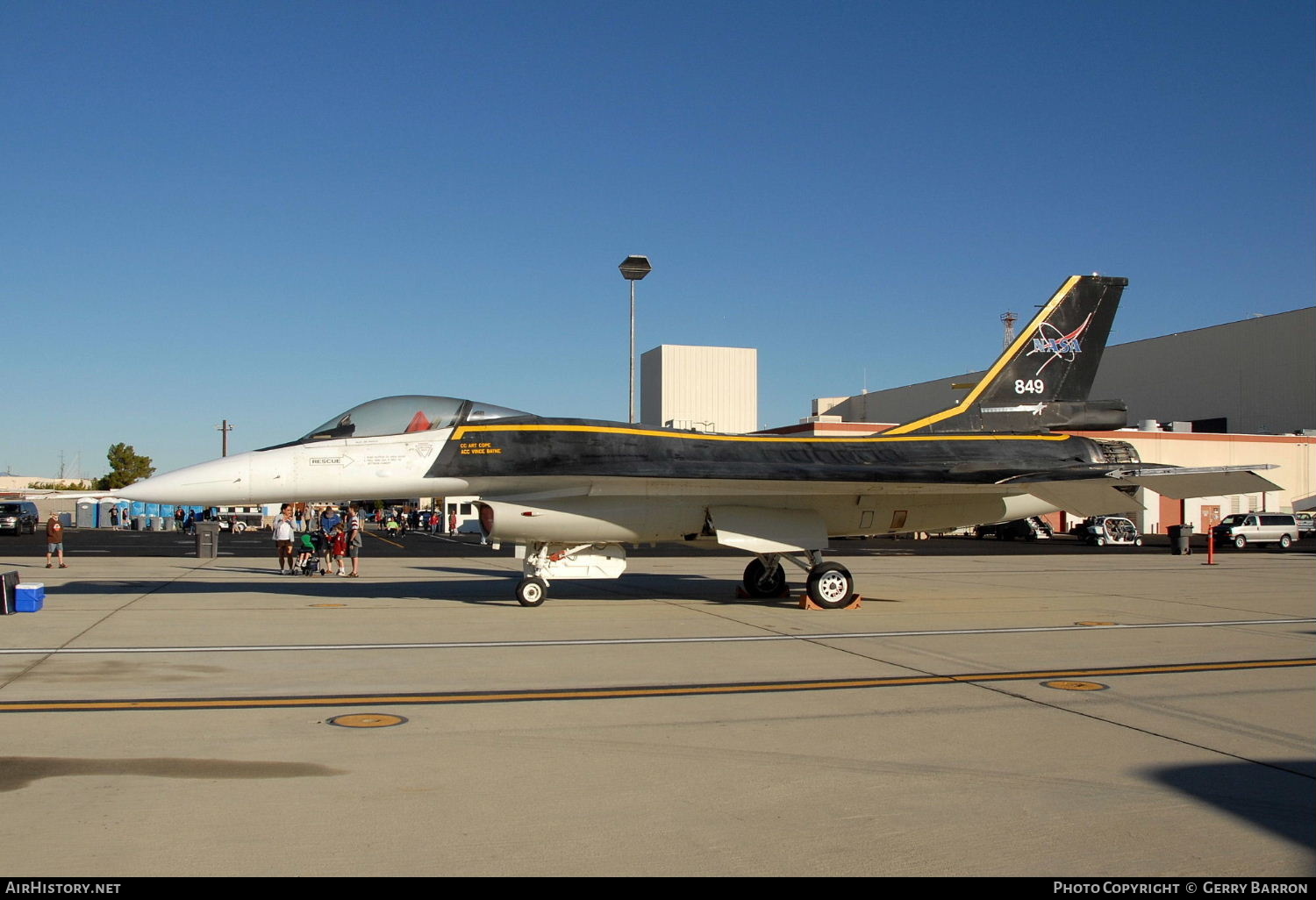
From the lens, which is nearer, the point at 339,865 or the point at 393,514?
the point at 339,865

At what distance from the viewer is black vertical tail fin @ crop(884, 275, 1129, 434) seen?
17.2 meters

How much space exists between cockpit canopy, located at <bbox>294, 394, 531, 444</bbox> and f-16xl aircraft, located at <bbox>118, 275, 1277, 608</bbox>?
3 centimetres

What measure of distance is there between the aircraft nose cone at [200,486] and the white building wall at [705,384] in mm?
27142

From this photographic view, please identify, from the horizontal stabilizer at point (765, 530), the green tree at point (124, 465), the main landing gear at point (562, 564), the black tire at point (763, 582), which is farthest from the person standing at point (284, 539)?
the green tree at point (124, 465)

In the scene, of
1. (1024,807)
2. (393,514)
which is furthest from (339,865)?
(393,514)

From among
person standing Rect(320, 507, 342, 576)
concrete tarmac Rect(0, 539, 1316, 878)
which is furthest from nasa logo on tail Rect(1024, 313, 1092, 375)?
person standing Rect(320, 507, 342, 576)

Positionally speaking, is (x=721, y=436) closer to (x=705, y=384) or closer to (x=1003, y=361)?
(x=1003, y=361)

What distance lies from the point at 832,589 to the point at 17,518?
49301 millimetres

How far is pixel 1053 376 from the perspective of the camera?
17406mm

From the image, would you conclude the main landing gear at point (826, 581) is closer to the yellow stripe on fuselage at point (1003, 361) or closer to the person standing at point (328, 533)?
the yellow stripe on fuselage at point (1003, 361)

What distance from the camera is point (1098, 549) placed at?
39094mm

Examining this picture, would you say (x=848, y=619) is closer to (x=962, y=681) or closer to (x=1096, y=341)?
(x=962, y=681)

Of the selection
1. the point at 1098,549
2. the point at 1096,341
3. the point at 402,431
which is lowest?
the point at 1098,549
